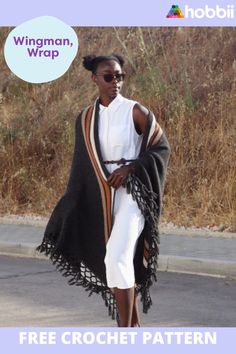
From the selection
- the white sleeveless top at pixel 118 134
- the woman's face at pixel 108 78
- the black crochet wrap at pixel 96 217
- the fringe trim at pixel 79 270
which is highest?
the woman's face at pixel 108 78

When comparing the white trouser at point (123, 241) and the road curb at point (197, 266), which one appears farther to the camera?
the road curb at point (197, 266)

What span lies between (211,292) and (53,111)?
9.18 meters

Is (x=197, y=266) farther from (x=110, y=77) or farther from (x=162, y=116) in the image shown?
(x=162, y=116)

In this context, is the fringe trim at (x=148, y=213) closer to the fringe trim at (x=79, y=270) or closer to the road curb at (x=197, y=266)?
the fringe trim at (x=79, y=270)

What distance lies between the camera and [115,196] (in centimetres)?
603

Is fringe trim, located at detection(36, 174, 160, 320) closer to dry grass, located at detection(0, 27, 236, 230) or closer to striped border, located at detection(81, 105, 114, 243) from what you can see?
striped border, located at detection(81, 105, 114, 243)

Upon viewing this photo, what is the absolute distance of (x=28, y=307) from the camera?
26.1 ft

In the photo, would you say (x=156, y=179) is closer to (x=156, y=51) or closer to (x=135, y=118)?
(x=135, y=118)

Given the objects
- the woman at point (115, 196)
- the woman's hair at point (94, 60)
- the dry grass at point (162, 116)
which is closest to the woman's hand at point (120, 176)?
the woman at point (115, 196)

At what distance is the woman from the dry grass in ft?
21.0

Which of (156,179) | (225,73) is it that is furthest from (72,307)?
(225,73)

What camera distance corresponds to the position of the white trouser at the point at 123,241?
5.90 m

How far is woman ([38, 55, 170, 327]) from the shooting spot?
5965 mm

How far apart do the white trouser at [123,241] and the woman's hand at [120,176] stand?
6cm
